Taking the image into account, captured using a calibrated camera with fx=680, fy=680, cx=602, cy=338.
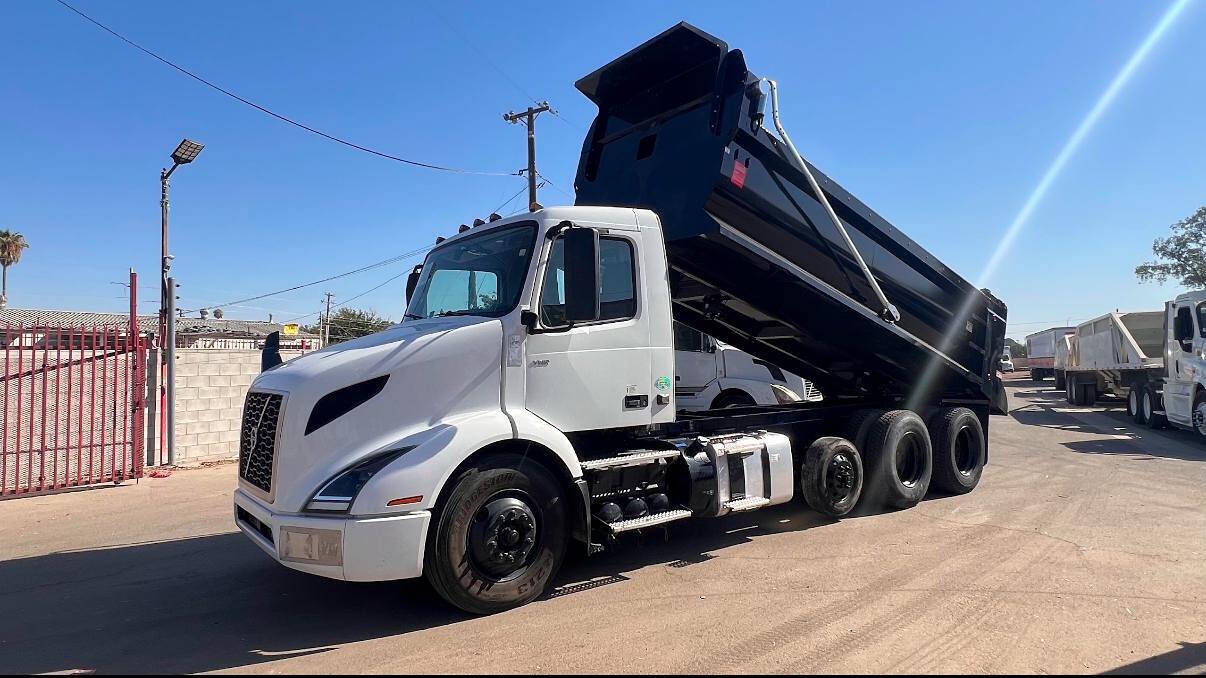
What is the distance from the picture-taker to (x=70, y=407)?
938cm

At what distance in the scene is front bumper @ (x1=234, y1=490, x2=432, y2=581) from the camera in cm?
393

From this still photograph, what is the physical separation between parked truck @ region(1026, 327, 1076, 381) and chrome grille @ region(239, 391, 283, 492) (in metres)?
37.5

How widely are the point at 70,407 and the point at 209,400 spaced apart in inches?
84.8

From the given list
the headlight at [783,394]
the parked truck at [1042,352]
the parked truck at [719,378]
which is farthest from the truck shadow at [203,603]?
the parked truck at [1042,352]

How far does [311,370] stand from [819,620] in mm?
3593

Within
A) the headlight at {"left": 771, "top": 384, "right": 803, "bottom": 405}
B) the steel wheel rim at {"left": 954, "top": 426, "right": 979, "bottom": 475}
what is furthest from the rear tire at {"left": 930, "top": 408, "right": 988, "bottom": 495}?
the headlight at {"left": 771, "top": 384, "right": 803, "bottom": 405}

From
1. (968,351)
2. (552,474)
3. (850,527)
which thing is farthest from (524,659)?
(968,351)

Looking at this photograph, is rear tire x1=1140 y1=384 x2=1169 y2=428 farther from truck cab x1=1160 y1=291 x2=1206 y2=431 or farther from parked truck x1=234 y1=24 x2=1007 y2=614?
parked truck x1=234 y1=24 x2=1007 y2=614

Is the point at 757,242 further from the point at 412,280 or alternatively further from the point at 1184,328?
the point at 1184,328

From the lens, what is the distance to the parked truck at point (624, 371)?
13.8ft

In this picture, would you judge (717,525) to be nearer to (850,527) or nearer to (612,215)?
(850,527)

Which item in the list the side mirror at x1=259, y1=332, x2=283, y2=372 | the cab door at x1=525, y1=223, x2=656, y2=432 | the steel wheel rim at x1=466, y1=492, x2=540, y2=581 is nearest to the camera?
the steel wheel rim at x1=466, y1=492, x2=540, y2=581

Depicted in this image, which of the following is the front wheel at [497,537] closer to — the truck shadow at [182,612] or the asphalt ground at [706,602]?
the asphalt ground at [706,602]

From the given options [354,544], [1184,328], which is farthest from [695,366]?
[1184,328]
